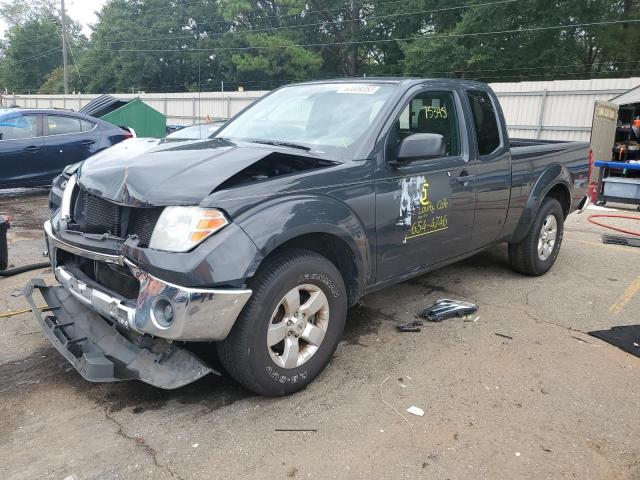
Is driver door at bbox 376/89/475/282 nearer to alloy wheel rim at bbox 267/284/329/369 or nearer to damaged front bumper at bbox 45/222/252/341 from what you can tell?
alloy wheel rim at bbox 267/284/329/369

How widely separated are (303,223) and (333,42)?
1623 inches

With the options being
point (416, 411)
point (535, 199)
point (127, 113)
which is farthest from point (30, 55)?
point (416, 411)

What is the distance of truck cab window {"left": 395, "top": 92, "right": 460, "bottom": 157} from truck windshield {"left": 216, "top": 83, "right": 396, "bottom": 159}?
0.24 metres

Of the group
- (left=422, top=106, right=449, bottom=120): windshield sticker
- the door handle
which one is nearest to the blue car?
(left=422, top=106, right=449, bottom=120): windshield sticker

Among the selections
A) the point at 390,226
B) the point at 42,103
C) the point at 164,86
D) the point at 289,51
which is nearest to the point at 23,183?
the point at 390,226

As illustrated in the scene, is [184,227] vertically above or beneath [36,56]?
beneath

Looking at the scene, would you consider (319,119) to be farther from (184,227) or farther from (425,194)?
(184,227)

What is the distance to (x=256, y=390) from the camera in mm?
3102

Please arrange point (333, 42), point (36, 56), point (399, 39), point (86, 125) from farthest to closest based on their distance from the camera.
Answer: point (36, 56) → point (333, 42) → point (399, 39) → point (86, 125)

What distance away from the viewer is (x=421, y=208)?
4.01 meters

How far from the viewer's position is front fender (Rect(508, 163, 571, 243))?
5297 mm

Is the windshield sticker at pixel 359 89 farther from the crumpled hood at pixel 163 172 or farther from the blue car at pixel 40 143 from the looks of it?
the blue car at pixel 40 143

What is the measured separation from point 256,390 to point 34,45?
3361 inches

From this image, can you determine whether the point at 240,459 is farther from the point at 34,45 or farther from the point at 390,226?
the point at 34,45
